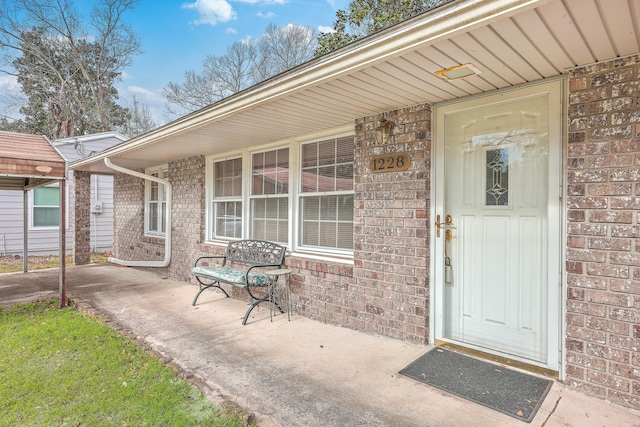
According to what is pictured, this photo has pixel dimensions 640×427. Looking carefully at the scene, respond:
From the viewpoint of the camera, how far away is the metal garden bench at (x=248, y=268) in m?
4.16

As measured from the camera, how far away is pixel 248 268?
4844 mm

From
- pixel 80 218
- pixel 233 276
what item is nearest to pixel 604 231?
pixel 233 276

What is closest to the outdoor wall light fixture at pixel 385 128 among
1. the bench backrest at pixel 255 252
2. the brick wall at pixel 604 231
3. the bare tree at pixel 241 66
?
the brick wall at pixel 604 231

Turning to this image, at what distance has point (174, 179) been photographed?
22.4 ft

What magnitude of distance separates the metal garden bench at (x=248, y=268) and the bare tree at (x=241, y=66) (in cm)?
956

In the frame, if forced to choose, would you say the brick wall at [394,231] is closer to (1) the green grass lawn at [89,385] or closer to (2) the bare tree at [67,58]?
(1) the green grass lawn at [89,385]

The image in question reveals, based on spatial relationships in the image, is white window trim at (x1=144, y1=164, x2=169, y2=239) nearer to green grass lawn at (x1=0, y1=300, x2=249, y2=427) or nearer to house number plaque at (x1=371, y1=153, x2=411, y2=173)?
green grass lawn at (x1=0, y1=300, x2=249, y2=427)

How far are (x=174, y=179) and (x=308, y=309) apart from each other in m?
4.16

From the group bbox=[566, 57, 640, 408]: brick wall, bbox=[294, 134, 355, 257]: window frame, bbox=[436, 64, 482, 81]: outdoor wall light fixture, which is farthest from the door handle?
bbox=[436, 64, 482, 81]: outdoor wall light fixture

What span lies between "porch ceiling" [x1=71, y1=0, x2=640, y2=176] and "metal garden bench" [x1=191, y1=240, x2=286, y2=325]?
1.71 meters

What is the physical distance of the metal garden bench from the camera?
4.16m

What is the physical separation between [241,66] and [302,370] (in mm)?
13853

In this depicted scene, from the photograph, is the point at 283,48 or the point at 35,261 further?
the point at 283,48

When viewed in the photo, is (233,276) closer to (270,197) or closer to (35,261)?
(270,197)
